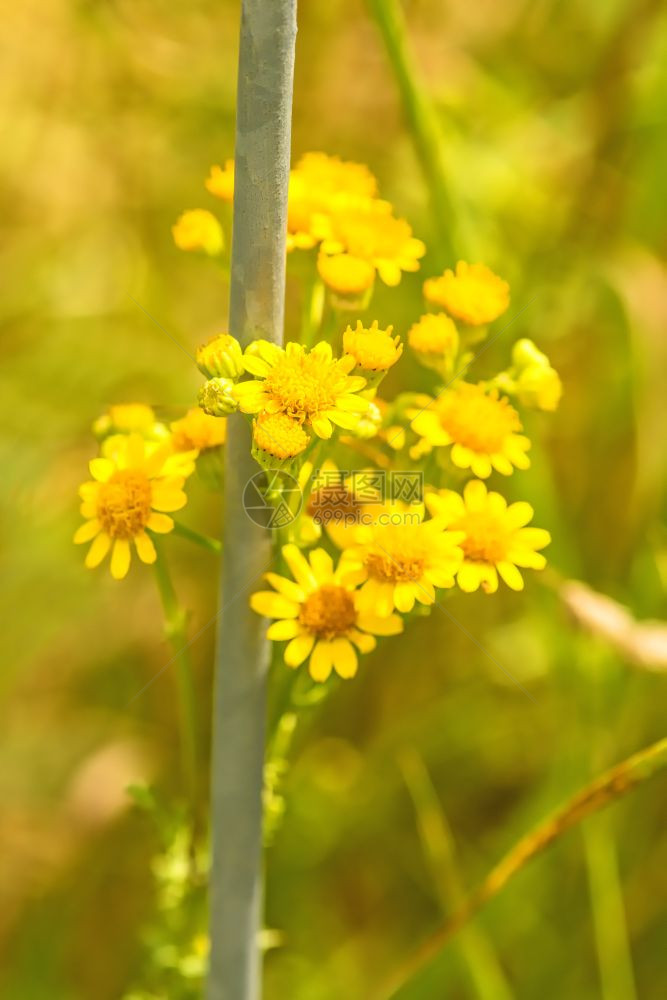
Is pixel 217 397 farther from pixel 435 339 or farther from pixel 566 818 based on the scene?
pixel 566 818

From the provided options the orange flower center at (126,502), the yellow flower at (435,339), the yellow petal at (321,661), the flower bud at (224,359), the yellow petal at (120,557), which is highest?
the yellow flower at (435,339)

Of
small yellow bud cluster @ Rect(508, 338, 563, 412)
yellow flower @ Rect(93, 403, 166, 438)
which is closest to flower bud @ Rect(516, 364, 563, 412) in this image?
small yellow bud cluster @ Rect(508, 338, 563, 412)

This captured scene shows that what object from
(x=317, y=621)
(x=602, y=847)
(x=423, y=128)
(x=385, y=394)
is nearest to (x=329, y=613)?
(x=317, y=621)

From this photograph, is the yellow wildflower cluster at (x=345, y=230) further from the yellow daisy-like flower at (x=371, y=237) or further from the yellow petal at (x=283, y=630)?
the yellow petal at (x=283, y=630)

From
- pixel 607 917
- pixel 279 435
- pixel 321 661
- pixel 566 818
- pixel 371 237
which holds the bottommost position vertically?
pixel 607 917

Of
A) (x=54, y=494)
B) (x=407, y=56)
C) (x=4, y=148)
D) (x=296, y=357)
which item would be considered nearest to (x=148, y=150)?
(x=4, y=148)

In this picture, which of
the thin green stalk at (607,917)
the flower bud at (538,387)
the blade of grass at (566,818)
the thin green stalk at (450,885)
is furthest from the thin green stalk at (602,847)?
the flower bud at (538,387)
